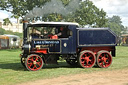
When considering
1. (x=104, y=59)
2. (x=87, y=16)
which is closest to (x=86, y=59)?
(x=104, y=59)

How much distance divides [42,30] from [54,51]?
1281 mm

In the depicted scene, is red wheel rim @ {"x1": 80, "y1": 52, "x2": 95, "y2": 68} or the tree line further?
the tree line

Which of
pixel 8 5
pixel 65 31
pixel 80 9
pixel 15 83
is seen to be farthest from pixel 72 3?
pixel 15 83

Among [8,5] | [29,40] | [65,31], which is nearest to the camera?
[29,40]

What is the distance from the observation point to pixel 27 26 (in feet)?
31.7

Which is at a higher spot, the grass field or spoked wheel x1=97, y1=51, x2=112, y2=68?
spoked wheel x1=97, y1=51, x2=112, y2=68

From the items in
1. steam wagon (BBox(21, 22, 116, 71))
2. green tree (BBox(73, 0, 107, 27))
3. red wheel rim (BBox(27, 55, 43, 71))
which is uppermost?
green tree (BBox(73, 0, 107, 27))

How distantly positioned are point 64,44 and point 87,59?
1.52 meters

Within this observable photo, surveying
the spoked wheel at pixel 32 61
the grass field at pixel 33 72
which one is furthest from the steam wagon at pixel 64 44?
the grass field at pixel 33 72

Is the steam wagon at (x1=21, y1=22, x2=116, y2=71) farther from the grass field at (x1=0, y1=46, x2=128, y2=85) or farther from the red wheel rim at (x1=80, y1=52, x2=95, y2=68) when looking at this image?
the grass field at (x1=0, y1=46, x2=128, y2=85)

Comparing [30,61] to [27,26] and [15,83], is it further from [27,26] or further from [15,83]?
[15,83]

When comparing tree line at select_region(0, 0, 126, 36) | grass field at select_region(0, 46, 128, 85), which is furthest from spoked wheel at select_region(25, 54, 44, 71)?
tree line at select_region(0, 0, 126, 36)

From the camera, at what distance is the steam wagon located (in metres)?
9.74

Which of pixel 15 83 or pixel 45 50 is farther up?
pixel 45 50
